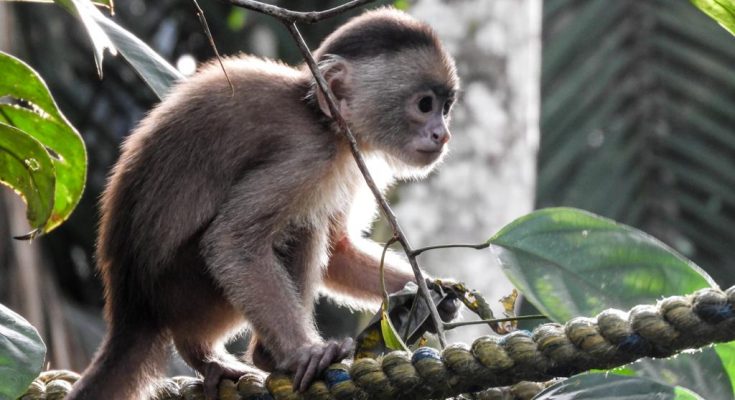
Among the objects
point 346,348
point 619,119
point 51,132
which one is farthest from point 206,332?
point 619,119

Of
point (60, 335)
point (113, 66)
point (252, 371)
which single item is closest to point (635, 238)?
point (252, 371)

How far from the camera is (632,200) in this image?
6.23 metres

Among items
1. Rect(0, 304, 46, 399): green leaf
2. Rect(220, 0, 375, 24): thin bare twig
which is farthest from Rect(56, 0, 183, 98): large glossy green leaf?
Rect(0, 304, 46, 399): green leaf

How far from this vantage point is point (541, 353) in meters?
1.95

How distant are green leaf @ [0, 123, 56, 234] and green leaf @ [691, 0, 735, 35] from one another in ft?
4.31

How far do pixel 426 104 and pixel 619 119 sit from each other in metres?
3.24

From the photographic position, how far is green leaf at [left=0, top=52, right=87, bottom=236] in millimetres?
2209

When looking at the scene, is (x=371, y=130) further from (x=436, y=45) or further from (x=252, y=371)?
(x=252, y=371)

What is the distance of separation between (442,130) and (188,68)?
3281 millimetres

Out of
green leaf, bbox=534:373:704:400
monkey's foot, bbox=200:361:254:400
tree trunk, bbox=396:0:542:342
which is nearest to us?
green leaf, bbox=534:373:704:400

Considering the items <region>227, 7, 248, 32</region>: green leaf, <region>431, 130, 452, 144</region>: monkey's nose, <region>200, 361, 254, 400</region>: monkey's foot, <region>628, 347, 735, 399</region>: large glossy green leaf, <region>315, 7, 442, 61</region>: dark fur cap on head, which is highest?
<region>227, 7, 248, 32</region>: green leaf

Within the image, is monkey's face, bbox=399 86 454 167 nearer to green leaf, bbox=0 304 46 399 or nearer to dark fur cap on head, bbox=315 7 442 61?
dark fur cap on head, bbox=315 7 442 61

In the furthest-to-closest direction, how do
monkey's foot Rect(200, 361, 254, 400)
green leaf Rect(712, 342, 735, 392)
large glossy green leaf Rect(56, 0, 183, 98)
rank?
monkey's foot Rect(200, 361, 254, 400) → large glossy green leaf Rect(56, 0, 183, 98) → green leaf Rect(712, 342, 735, 392)

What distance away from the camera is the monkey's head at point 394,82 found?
3291mm
